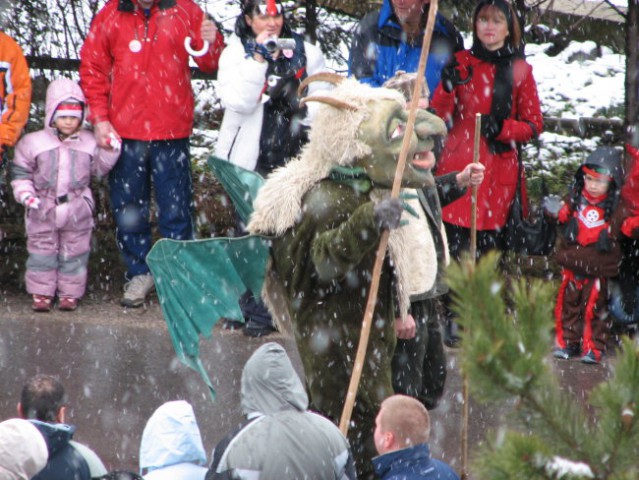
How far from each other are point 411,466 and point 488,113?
368 centimetres

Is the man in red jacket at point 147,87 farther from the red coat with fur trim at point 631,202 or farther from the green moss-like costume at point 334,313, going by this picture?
the red coat with fur trim at point 631,202

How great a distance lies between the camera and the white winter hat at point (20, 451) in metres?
3.91

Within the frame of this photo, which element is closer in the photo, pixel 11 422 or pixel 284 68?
pixel 11 422

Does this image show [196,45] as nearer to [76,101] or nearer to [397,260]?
[76,101]

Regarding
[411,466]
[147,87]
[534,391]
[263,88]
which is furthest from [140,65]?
[534,391]

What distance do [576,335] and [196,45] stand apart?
3309 mm

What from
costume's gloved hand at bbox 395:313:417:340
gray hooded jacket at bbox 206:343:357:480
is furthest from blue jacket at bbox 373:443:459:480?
costume's gloved hand at bbox 395:313:417:340

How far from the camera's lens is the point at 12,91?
757 centimetres

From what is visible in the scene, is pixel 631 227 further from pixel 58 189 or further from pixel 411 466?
pixel 58 189

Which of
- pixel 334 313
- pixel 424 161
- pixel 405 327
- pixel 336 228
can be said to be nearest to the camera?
pixel 336 228

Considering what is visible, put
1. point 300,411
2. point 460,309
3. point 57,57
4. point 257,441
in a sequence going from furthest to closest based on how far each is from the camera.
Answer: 1. point 57,57
2. point 300,411
3. point 257,441
4. point 460,309

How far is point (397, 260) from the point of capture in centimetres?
504

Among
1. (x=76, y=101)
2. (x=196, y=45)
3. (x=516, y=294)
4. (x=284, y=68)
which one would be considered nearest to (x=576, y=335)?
(x=284, y=68)

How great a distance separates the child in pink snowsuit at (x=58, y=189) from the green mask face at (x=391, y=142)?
3.18m
